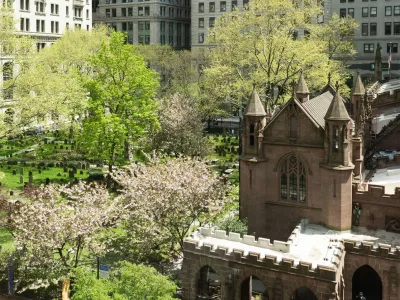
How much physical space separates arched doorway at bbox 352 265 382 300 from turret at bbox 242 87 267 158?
8.65 m

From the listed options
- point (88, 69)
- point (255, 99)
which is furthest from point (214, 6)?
point (255, 99)

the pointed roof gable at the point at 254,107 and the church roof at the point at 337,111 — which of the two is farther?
the pointed roof gable at the point at 254,107

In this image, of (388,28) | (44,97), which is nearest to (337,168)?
(44,97)

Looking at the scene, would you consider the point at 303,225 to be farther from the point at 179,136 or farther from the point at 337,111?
the point at 179,136

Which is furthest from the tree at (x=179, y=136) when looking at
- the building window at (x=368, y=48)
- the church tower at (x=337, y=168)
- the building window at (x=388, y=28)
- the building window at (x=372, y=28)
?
the building window at (x=388, y=28)

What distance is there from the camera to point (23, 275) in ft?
99.8

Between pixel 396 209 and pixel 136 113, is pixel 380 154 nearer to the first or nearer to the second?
pixel 396 209

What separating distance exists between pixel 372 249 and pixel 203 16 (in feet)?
295

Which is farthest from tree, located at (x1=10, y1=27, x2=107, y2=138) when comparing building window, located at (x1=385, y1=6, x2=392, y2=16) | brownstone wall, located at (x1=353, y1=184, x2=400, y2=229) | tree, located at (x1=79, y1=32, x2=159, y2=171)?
building window, located at (x1=385, y1=6, x2=392, y2=16)

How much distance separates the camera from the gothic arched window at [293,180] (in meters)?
32.0

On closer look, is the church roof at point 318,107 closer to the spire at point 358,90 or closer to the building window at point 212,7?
the spire at point 358,90

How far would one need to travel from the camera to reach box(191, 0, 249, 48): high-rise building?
110m

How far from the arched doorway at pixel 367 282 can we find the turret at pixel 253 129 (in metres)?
8.65

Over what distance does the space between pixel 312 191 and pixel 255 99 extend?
Result: 21.3 ft
